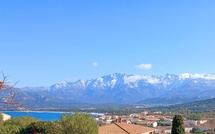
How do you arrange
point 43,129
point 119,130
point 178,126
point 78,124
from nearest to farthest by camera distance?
1. point 78,124
2. point 43,129
3. point 178,126
4. point 119,130

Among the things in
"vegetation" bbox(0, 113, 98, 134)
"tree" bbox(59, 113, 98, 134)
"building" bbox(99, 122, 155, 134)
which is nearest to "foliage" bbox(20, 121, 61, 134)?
"vegetation" bbox(0, 113, 98, 134)

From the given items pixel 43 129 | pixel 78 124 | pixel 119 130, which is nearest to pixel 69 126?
pixel 78 124

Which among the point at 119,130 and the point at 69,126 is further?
the point at 119,130

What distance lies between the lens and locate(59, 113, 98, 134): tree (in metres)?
26.6

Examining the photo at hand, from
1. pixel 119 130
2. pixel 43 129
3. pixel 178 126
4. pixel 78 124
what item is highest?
pixel 78 124

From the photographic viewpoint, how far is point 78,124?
26.8m

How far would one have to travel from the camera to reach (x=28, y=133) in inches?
1142

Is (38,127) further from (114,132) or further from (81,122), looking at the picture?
(114,132)

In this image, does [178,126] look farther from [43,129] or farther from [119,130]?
[43,129]

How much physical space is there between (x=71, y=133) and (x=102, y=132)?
894cm

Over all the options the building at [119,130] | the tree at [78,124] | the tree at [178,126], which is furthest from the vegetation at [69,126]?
the building at [119,130]

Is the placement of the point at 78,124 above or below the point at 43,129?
above

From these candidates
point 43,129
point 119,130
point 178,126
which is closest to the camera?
point 43,129

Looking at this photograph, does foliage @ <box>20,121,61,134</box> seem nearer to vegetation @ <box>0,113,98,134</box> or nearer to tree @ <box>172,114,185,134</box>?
vegetation @ <box>0,113,98,134</box>
